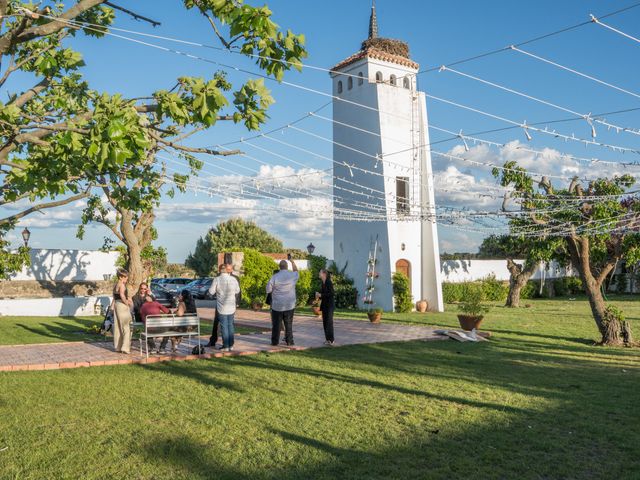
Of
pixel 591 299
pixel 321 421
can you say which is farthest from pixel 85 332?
pixel 591 299

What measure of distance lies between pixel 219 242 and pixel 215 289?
39271mm

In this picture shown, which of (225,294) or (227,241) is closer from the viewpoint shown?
(225,294)

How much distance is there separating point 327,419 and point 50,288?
2174 centimetres

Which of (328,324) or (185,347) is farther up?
(328,324)

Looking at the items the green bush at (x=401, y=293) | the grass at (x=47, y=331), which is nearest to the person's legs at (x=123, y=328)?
the grass at (x=47, y=331)

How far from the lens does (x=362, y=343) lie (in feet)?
39.4

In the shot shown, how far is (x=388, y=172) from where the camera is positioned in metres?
21.0

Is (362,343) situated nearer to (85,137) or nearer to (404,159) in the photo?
(85,137)

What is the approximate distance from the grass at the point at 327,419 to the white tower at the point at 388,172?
1179 centimetres

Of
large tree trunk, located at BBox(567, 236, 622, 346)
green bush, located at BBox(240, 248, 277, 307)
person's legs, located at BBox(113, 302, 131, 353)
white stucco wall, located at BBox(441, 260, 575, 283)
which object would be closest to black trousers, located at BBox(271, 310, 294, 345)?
person's legs, located at BBox(113, 302, 131, 353)

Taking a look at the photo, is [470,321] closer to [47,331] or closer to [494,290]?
[47,331]

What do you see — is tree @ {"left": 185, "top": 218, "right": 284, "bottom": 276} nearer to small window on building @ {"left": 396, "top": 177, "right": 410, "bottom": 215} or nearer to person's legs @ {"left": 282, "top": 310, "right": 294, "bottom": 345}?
small window on building @ {"left": 396, "top": 177, "right": 410, "bottom": 215}

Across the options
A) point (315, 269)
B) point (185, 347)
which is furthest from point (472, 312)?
point (315, 269)

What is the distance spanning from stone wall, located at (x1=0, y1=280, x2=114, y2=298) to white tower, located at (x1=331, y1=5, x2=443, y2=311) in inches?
445
